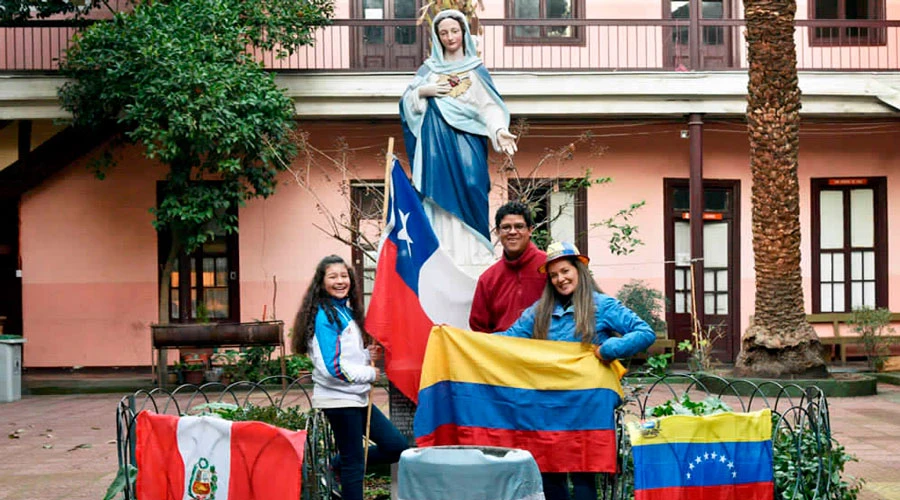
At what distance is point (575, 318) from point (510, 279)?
65 cm

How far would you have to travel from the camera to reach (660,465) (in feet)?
18.6

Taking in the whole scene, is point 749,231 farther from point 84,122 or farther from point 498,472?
point 498,472

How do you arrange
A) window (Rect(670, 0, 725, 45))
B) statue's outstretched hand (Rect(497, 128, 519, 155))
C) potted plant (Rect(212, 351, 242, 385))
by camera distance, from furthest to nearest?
window (Rect(670, 0, 725, 45)) < potted plant (Rect(212, 351, 242, 385)) < statue's outstretched hand (Rect(497, 128, 519, 155))

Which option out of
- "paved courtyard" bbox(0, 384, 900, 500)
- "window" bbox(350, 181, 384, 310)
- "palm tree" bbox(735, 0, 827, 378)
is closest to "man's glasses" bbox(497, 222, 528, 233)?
"paved courtyard" bbox(0, 384, 900, 500)

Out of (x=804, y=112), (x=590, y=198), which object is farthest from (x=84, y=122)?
(x=804, y=112)

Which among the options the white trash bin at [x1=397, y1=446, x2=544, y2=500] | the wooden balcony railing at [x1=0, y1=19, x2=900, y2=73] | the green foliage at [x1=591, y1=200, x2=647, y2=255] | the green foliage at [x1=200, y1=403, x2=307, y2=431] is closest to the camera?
the white trash bin at [x1=397, y1=446, x2=544, y2=500]

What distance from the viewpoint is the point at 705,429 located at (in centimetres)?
574

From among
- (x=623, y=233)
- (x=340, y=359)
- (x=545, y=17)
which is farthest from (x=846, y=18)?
(x=340, y=359)

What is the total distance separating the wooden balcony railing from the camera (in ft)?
56.6

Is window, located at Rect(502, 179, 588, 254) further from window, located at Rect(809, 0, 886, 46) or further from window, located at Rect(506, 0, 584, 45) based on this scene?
window, located at Rect(809, 0, 886, 46)

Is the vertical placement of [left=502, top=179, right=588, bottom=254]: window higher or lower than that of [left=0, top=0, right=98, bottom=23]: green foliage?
lower

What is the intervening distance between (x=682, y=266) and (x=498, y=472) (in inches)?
556

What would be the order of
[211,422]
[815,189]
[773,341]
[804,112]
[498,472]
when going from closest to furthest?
[498,472], [211,422], [773,341], [804,112], [815,189]

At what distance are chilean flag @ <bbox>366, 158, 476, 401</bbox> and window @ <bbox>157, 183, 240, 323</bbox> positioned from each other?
1154cm
